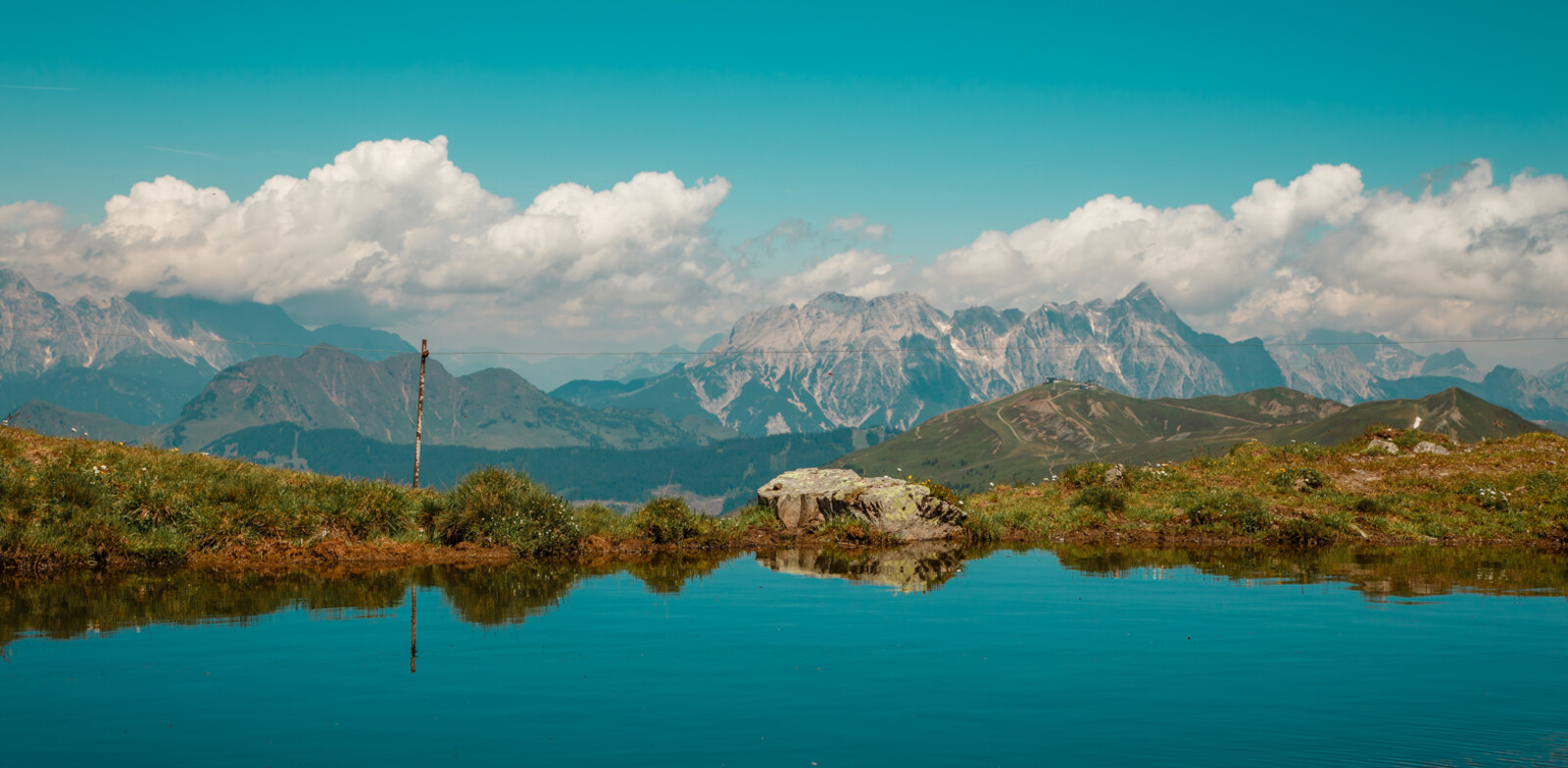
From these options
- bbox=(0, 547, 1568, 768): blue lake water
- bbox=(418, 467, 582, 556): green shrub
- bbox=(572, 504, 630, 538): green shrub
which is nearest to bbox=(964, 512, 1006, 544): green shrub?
bbox=(0, 547, 1568, 768): blue lake water

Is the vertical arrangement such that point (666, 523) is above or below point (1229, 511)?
below

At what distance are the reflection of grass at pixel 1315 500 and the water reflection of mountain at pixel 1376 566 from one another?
242 centimetres

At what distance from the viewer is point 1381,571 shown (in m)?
29.8

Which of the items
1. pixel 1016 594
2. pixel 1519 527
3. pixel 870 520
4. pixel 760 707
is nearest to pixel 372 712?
pixel 760 707

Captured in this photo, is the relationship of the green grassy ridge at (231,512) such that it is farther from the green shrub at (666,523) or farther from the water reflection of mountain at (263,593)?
the water reflection of mountain at (263,593)

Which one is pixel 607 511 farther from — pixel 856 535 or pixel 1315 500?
pixel 1315 500

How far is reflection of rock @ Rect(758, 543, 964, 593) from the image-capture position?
2848cm

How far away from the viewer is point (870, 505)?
38906 mm

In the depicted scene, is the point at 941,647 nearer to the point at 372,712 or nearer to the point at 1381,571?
the point at 372,712

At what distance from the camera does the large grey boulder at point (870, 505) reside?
127 ft

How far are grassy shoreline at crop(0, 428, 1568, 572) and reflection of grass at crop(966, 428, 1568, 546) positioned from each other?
0.27 feet

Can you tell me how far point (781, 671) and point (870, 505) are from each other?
22.0 m

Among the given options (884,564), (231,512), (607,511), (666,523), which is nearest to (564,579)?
(666,523)

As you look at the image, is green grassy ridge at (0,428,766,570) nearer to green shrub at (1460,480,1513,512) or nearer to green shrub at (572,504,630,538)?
green shrub at (572,504,630,538)
